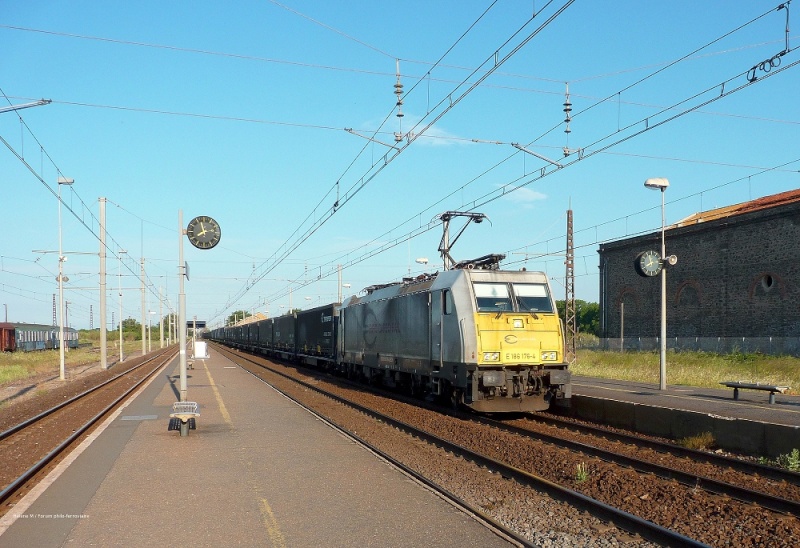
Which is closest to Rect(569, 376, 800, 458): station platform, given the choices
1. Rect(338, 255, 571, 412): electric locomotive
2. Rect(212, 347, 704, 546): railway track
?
Rect(338, 255, 571, 412): electric locomotive

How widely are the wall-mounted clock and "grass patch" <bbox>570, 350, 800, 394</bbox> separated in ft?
16.4

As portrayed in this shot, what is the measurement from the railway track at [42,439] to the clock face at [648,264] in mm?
16300

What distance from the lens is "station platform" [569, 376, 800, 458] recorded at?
11.8 meters

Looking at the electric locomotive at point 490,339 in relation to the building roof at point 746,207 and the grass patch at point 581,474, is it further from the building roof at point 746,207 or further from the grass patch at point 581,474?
the building roof at point 746,207

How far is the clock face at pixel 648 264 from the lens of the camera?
930 inches

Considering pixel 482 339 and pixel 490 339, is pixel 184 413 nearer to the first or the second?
pixel 482 339

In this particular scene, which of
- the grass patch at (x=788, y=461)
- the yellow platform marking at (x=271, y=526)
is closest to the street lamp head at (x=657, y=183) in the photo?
the grass patch at (x=788, y=461)

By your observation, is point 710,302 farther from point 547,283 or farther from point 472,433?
point 472,433

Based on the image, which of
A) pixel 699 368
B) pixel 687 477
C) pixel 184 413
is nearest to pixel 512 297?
pixel 687 477

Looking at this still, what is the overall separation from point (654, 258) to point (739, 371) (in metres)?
10.2

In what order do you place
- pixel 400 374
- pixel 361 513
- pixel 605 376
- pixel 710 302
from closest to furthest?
pixel 361 513
pixel 400 374
pixel 605 376
pixel 710 302

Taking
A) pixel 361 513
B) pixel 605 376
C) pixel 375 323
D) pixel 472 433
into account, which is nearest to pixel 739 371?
pixel 605 376

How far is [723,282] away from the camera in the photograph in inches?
1640

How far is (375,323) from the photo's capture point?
23.8 meters
